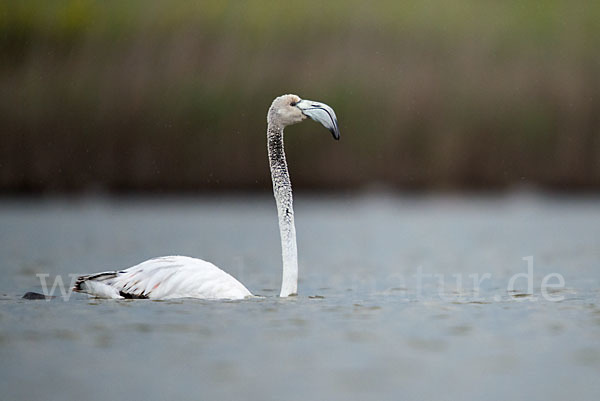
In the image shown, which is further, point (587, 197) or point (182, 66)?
point (182, 66)

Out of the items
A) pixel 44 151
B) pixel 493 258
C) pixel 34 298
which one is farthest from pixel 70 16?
pixel 34 298

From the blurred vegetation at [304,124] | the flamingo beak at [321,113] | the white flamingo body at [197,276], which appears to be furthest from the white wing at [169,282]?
the blurred vegetation at [304,124]

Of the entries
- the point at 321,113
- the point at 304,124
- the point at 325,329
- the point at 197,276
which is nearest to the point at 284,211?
the point at 321,113

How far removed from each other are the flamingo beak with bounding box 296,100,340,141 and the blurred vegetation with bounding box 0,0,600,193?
1217 inches

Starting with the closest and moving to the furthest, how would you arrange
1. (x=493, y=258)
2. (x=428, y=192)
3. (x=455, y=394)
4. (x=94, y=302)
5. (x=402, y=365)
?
(x=455, y=394), (x=402, y=365), (x=94, y=302), (x=493, y=258), (x=428, y=192)

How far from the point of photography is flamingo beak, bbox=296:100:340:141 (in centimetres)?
1227

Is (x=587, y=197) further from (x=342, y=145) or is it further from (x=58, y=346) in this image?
(x=58, y=346)

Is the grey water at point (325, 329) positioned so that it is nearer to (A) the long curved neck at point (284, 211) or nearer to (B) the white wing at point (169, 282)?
(B) the white wing at point (169, 282)

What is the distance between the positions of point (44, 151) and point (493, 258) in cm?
2684

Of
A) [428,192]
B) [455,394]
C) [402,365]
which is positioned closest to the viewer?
[455,394]

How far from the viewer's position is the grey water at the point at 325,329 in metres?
8.77

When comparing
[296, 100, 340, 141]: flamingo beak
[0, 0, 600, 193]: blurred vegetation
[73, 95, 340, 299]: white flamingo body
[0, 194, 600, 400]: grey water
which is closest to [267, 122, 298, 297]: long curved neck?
[73, 95, 340, 299]: white flamingo body

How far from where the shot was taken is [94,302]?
12.4m

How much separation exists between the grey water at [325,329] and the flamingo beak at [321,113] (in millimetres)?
1763
